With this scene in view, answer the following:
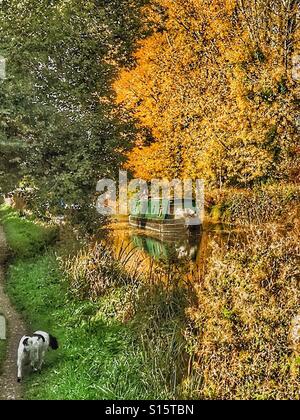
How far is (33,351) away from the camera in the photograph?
987cm

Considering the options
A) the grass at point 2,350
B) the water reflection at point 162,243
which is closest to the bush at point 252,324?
the grass at point 2,350

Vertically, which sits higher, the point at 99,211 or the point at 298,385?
the point at 99,211

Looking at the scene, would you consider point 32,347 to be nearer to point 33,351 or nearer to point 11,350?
point 33,351

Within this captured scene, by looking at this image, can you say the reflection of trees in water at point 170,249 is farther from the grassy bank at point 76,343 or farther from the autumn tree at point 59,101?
the autumn tree at point 59,101

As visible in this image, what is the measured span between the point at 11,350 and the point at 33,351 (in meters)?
1.23

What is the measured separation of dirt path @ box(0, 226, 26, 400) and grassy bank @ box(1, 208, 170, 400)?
0.22 metres

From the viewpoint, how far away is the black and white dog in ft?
31.6

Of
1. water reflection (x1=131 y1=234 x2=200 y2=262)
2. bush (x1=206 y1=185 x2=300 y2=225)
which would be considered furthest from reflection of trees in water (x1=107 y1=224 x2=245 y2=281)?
bush (x1=206 y1=185 x2=300 y2=225)

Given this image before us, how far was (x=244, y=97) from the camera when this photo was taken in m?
16.7

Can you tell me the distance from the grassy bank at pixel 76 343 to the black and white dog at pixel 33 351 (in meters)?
0.23

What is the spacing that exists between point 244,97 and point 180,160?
436 cm

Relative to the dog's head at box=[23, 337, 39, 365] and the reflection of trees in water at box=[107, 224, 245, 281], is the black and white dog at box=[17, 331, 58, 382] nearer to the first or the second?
the dog's head at box=[23, 337, 39, 365]

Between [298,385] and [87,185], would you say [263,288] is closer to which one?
[298,385]
